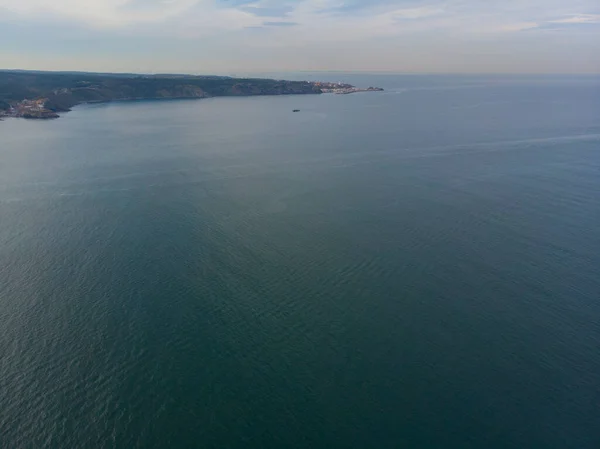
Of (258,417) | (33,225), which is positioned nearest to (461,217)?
(258,417)

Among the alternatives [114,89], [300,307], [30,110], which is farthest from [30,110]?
[300,307]

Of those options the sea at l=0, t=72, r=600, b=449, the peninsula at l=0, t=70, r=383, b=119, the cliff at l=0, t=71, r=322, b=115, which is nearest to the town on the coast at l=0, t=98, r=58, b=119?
the peninsula at l=0, t=70, r=383, b=119

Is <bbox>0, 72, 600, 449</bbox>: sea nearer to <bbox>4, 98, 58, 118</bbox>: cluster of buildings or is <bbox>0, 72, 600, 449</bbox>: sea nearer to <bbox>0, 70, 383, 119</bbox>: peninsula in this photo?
<bbox>4, 98, 58, 118</bbox>: cluster of buildings

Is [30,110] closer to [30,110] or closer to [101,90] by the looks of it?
[30,110]

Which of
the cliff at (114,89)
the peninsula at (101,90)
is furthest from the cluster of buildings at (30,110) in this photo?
the cliff at (114,89)

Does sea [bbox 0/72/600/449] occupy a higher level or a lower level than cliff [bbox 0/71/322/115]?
lower

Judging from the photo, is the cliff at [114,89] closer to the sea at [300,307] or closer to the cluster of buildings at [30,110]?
the cluster of buildings at [30,110]
